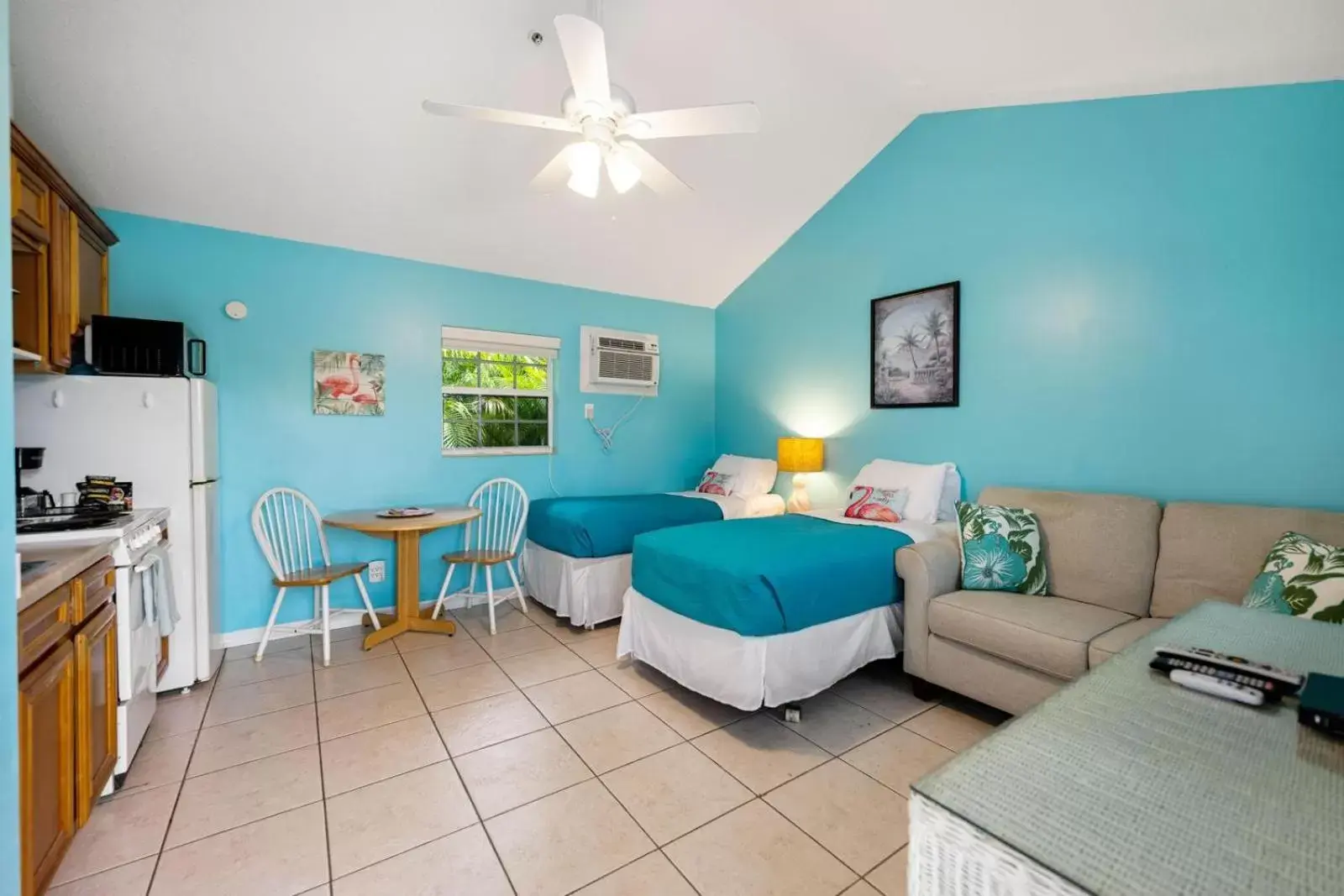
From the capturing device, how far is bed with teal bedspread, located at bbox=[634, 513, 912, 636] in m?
2.13

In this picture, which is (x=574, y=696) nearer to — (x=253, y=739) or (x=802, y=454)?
(x=253, y=739)

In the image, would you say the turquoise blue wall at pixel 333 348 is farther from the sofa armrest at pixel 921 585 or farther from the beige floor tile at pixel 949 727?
the beige floor tile at pixel 949 727

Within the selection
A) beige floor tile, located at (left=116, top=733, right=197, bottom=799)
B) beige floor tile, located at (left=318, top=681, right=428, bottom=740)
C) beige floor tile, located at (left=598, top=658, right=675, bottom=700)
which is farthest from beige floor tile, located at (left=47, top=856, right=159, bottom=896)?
beige floor tile, located at (left=598, top=658, right=675, bottom=700)

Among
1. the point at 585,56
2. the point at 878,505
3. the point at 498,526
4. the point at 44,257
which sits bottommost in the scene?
the point at 498,526

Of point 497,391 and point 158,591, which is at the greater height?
point 497,391

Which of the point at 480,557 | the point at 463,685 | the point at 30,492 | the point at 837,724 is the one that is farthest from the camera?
the point at 480,557

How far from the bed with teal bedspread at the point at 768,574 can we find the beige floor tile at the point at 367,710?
1.11 metres

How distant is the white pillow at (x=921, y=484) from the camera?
3.14m

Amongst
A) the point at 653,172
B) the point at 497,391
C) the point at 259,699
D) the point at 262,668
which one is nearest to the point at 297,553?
the point at 262,668

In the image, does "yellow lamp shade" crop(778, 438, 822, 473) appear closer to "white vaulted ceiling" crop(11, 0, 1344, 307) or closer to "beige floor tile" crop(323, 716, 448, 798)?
"white vaulted ceiling" crop(11, 0, 1344, 307)

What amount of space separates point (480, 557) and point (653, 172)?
2.35 metres

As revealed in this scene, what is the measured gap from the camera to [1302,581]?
5.61ft

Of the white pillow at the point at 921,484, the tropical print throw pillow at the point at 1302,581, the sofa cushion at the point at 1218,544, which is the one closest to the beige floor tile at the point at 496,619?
the white pillow at the point at 921,484

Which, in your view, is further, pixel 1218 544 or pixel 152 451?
pixel 152 451
